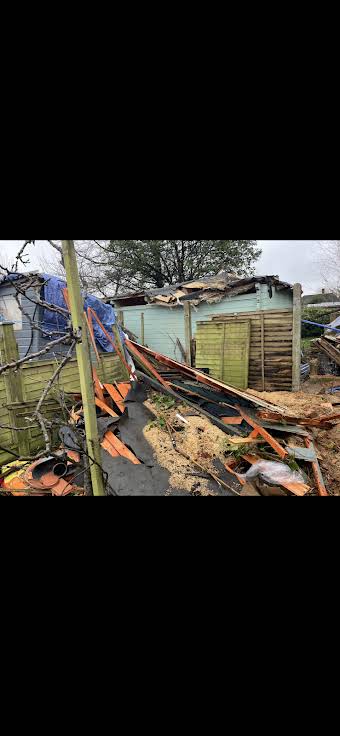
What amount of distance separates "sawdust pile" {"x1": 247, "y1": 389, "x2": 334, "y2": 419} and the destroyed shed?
268 millimetres

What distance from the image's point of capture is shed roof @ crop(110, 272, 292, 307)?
7051mm

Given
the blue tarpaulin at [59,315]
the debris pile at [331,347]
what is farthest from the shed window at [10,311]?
the debris pile at [331,347]

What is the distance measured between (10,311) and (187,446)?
17.5 feet

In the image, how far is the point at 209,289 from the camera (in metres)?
7.58

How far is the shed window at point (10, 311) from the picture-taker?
620 cm

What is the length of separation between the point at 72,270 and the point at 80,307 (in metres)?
0.17

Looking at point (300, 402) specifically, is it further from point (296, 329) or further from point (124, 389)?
point (124, 389)

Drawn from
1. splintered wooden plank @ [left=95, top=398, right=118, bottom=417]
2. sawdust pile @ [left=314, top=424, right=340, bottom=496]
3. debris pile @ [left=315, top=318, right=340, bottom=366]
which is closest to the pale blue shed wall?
debris pile @ [left=315, top=318, right=340, bottom=366]

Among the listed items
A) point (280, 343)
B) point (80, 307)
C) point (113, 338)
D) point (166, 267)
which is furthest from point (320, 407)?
point (166, 267)

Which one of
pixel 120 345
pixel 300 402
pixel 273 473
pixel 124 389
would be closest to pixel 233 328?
pixel 300 402

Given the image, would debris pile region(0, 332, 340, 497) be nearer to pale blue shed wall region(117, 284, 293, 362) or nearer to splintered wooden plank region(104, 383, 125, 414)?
splintered wooden plank region(104, 383, 125, 414)
